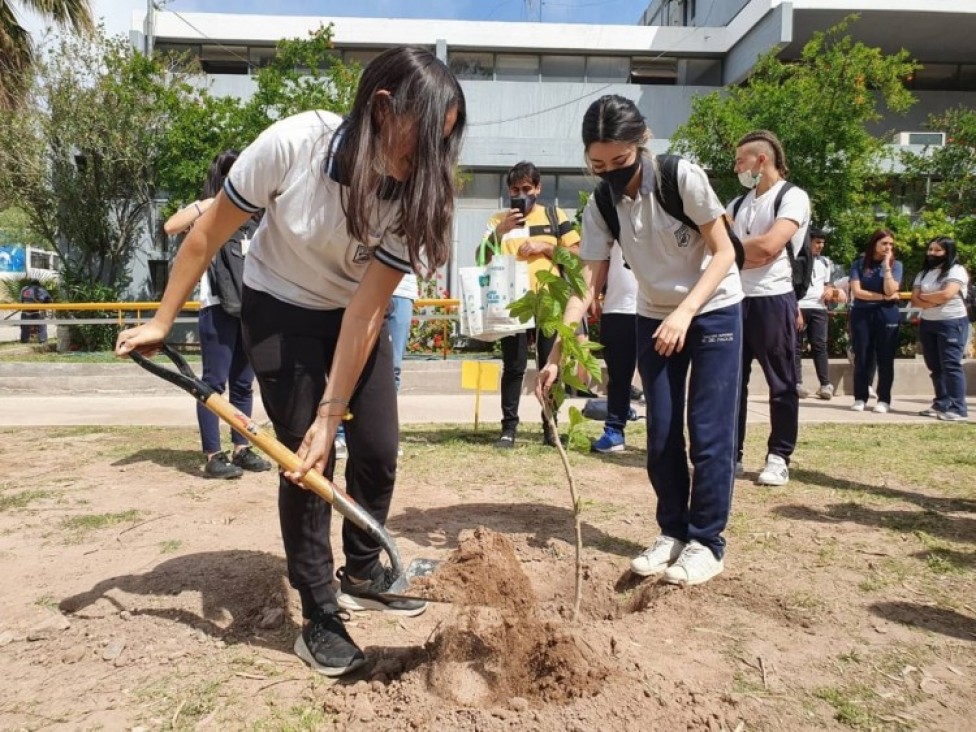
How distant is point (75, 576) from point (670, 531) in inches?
93.6

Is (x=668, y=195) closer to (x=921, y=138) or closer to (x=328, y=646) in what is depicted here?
(x=328, y=646)

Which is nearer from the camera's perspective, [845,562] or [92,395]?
[845,562]

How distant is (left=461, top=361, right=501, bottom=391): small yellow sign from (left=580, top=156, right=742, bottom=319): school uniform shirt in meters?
3.48

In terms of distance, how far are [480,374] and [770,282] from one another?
2.74 meters

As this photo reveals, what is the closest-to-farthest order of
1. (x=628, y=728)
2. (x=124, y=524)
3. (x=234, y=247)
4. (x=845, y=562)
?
1. (x=628, y=728)
2. (x=845, y=562)
3. (x=124, y=524)
4. (x=234, y=247)

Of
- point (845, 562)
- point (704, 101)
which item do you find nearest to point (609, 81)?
point (704, 101)

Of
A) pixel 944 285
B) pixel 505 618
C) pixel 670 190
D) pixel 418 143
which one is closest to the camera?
pixel 418 143

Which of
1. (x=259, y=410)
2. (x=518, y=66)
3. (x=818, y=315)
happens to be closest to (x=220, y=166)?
(x=259, y=410)

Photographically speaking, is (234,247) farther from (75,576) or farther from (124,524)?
(75,576)

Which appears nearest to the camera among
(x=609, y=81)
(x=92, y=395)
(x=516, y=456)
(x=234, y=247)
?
(x=234, y=247)

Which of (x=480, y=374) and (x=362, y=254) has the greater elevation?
(x=362, y=254)

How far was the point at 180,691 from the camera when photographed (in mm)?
2275

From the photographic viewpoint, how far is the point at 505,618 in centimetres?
246

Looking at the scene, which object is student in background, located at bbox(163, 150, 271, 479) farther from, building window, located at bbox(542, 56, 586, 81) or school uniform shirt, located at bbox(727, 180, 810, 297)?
building window, located at bbox(542, 56, 586, 81)
